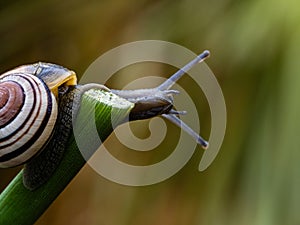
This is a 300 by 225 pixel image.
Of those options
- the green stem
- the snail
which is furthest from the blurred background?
the green stem

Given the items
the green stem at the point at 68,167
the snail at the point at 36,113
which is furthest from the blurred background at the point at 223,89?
the green stem at the point at 68,167

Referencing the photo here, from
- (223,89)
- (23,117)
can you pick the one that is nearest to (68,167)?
(23,117)

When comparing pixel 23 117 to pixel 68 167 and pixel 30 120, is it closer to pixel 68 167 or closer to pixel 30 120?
pixel 30 120

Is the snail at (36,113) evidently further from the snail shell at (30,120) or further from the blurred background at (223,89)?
the blurred background at (223,89)

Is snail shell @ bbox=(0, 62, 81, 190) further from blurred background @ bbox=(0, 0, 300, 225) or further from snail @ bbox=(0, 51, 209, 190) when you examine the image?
blurred background @ bbox=(0, 0, 300, 225)

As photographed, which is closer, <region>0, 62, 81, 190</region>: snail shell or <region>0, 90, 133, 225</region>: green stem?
<region>0, 90, 133, 225</region>: green stem

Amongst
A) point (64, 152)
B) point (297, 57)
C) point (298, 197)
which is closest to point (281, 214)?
point (298, 197)

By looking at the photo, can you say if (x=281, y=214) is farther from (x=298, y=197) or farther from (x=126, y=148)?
(x=126, y=148)
